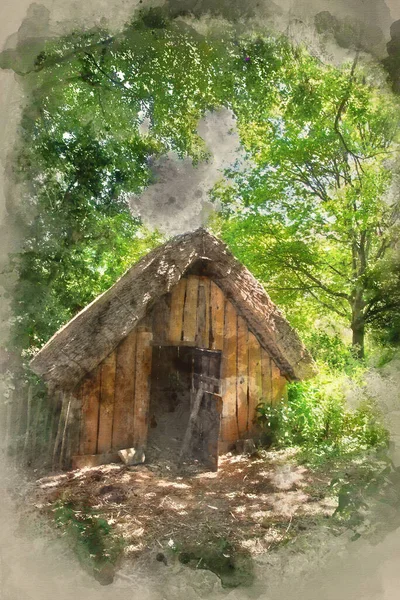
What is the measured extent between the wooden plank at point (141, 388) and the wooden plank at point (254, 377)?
147cm

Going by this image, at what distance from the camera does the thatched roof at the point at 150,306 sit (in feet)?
13.6

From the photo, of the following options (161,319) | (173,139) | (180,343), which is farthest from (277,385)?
(173,139)

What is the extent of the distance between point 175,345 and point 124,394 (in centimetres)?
88

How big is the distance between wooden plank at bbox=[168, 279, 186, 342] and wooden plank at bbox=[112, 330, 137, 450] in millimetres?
502

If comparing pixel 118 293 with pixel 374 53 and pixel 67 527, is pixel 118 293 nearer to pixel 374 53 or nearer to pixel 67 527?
pixel 67 527

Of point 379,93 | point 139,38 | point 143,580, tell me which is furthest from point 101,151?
point 143,580

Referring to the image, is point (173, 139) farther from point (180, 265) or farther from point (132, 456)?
point (132, 456)

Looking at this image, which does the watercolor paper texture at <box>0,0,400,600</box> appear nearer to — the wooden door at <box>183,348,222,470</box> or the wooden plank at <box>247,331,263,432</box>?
the wooden door at <box>183,348,222,470</box>

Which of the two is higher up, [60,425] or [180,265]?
[180,265]

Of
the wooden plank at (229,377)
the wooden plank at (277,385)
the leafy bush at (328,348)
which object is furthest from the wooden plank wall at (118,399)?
the leafy bush at (328,348)

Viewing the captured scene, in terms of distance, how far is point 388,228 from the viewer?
3.15 m

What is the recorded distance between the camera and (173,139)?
3.10 m

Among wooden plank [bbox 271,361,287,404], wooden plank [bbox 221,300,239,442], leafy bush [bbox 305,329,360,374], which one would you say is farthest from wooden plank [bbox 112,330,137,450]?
leafy bush [bbox 305,329,360,374]

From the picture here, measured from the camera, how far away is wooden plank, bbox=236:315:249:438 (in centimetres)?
529
